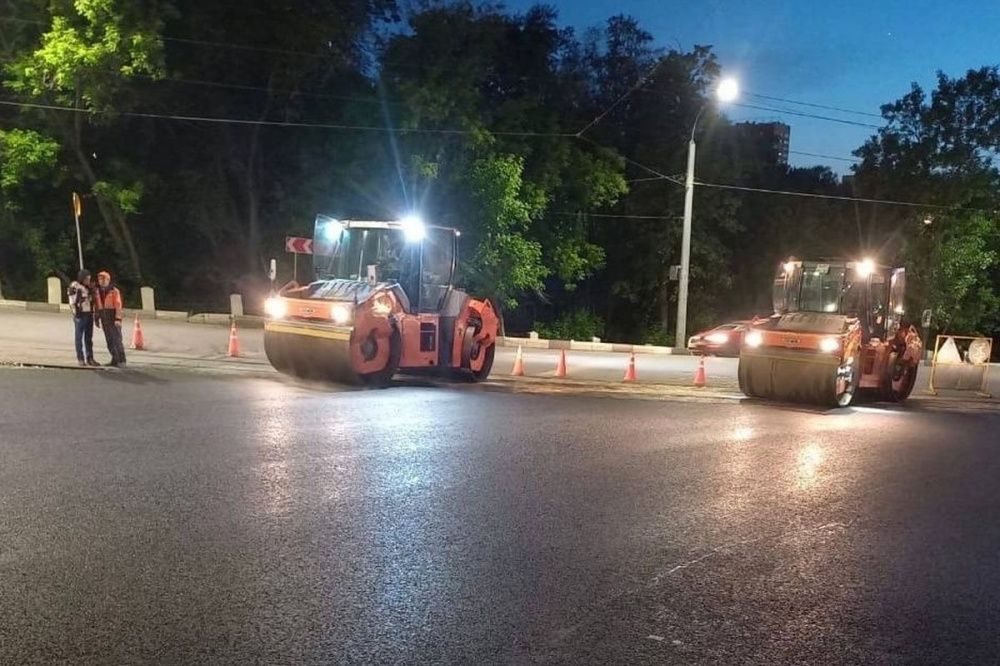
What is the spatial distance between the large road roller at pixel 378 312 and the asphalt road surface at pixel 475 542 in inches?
110

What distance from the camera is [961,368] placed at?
1883 cm

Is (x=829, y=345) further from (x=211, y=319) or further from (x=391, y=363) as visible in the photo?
(x=211, y=319)

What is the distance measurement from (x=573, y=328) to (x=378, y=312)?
21.1 metres

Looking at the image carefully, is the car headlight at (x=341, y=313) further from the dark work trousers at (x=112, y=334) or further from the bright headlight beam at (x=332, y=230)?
the dark work trousers at (x=112, y=334)

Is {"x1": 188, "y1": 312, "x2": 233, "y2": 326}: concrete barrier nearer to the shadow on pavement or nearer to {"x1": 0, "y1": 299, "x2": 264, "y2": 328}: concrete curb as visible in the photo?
{"x1": 0, "y1": 299, "x2": 264, "y2": 328}: concrete curb

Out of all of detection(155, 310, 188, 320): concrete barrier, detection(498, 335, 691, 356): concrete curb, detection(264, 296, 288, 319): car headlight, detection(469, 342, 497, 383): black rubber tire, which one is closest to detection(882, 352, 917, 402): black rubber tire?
detection(469, 342, 497, 383): black rubber tire

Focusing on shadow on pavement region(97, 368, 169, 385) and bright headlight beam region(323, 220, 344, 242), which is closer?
shadow on pavement region(97, 368, 169, 385)

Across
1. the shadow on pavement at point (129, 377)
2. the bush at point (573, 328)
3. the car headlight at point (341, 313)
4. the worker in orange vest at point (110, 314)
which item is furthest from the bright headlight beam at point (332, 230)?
the bush at point (573, 328)

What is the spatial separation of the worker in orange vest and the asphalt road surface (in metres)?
4.13

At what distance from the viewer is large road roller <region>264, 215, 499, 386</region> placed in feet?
44.9

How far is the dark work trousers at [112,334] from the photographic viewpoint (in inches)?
586

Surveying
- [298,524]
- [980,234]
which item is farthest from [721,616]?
[980,234]

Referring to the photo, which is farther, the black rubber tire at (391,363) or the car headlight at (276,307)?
the car headlight at (276,307)

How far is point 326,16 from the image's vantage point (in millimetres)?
28234
